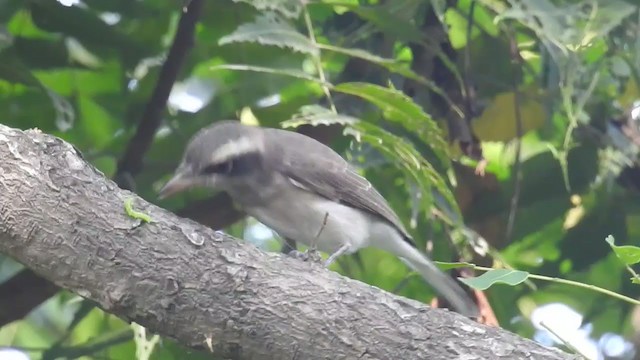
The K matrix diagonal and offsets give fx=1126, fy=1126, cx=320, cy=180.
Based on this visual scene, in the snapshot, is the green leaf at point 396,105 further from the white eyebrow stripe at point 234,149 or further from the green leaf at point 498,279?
the green leaf at point 498,279

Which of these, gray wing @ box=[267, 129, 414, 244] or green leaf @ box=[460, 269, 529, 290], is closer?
green leaf @ box=[460, 269, 529, 290]

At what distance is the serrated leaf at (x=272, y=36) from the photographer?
2.14 metres

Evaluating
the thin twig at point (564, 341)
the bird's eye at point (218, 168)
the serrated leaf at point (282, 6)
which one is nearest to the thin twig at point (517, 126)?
the serrated leaf at point (282, 6)

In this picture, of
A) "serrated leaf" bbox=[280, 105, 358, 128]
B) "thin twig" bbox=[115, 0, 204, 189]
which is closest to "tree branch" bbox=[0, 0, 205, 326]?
"thin twig" bbox=[115, 0, 204, 189]

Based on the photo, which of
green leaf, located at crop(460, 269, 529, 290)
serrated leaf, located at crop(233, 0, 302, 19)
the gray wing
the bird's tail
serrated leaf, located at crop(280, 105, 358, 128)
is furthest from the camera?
the gray wing

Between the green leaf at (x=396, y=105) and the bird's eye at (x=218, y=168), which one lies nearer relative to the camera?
the green leaf at (x=396, y=105)

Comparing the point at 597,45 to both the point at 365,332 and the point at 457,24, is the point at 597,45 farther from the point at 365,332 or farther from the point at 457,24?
the point at 365,332

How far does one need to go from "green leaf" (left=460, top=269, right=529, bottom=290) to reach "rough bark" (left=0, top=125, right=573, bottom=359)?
129 millimetres

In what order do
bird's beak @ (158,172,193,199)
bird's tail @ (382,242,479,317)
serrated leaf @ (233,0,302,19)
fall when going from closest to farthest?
serrated leaf @ (233,0,302,19)
bird's beak @ (158,172,193,199)
bird's tail @ (382,242,479,317)

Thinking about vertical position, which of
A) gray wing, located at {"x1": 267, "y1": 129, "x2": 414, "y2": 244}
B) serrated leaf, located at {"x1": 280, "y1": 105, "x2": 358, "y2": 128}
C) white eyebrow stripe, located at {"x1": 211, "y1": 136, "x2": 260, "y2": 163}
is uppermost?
serrated leaf, located at {"x1": 280, "y1": 105, "x2": 358, "y2": 128}

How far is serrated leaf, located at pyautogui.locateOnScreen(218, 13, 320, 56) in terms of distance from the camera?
7.03ft

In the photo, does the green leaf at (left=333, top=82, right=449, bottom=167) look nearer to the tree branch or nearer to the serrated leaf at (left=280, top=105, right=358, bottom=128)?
the serrated leaf at (left=280, top=105, right=358, bottom=128)

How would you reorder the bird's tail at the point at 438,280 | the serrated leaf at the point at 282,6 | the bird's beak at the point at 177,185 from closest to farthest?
the serrated leaf at the point at 282,6
the bird's beak at the point at 177,185
the bird's tail at the point at 438,280

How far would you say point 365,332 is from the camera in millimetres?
1735
